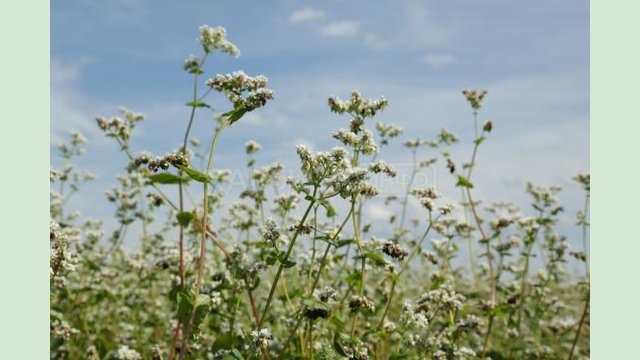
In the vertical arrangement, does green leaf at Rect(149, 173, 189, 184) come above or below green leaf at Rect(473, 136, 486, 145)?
below

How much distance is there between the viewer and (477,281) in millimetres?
12234

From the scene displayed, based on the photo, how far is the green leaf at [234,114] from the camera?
4.82 meters

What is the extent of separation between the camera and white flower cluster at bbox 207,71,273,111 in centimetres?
485

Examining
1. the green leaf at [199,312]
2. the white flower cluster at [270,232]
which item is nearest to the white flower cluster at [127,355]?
the green leaf at [199,312]

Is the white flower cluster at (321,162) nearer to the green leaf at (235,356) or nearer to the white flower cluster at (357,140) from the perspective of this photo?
the white flower cluster at (357,140)

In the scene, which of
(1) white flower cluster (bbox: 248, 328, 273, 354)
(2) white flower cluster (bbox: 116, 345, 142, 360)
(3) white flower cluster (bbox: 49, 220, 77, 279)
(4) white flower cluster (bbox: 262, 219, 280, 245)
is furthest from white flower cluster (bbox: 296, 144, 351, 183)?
(2) white flower cluster (bbox: 116, 345, 142, 360)

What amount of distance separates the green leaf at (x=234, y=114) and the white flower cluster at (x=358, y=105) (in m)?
1.44

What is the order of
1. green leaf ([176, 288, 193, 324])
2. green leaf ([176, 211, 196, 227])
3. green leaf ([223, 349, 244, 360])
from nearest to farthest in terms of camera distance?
green leaf ([223, 349, 244, 360]) → green leaf ([176, 288, 193, 324]) → green leaf ([176, 211, 196, 227])

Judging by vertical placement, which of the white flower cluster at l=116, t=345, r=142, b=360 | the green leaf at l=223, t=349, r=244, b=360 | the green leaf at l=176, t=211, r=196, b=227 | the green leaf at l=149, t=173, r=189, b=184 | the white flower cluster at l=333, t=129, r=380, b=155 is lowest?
the white flower cluster at l=116, t=345, r=142, b=360

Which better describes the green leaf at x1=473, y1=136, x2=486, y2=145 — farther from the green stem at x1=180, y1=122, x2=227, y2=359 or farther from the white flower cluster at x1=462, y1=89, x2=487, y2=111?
the green stem at x1=180, y1=122, x2=227, y2=359

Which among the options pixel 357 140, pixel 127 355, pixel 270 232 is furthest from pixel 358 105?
pixel 127 355

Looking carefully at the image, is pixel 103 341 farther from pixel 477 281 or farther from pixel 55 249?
pixel 477 281

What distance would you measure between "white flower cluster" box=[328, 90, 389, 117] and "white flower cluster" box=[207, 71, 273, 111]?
1255 mm

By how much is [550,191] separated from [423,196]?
4.45m
